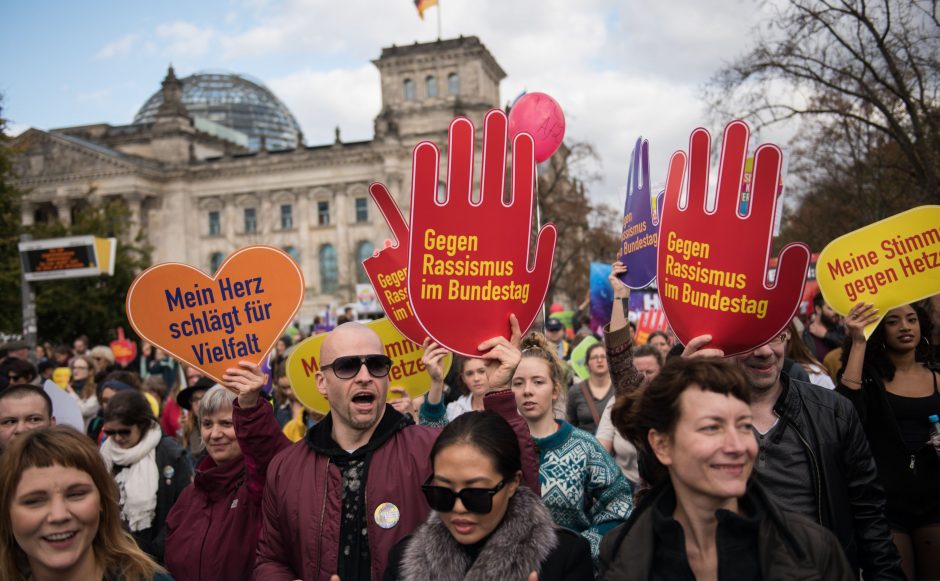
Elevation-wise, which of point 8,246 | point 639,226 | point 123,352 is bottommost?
point 123,352

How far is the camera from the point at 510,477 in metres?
3.14

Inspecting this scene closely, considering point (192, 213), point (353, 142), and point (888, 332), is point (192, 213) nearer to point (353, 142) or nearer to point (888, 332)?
point (353, 142)

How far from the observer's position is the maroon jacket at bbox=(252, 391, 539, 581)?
354 cm

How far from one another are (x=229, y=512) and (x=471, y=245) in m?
1.67

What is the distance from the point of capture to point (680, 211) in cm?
411

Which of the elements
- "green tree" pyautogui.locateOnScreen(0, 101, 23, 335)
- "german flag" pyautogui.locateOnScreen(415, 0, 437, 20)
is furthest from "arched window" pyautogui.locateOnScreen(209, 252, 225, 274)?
"green tree" pyautogui.locateOnScreen(0, 101, 23, 335)

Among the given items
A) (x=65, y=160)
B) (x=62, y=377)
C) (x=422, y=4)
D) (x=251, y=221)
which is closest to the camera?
(x=62, y=377)

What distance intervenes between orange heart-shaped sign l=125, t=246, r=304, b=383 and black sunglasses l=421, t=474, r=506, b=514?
68.1 inches

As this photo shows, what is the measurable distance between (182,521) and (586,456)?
1927 millimetres

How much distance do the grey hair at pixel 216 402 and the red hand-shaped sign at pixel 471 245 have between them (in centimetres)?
116

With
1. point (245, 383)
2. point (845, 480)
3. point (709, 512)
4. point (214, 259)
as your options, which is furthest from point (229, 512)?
point (214, 259)

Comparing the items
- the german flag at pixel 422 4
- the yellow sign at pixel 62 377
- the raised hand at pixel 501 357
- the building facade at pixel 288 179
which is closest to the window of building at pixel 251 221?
the building facade at pixel 288 179

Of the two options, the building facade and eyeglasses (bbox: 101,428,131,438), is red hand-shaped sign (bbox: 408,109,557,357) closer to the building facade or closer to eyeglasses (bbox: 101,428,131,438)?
eyeglasses (bbox: 101,428,131,438)

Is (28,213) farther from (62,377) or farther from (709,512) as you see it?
(709,512)
